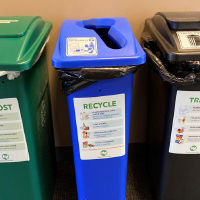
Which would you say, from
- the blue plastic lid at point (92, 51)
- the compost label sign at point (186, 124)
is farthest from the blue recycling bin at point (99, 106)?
the compost label sign at point (186, 124)

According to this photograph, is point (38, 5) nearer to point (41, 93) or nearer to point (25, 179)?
point (41, 93)

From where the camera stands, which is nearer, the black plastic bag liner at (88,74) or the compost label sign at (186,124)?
the black plastic bag liner at (88,74)

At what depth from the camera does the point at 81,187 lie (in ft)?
4.58

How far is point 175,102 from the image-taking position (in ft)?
4.02

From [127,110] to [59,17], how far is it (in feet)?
2.30

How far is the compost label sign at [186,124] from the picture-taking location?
3.97 ft

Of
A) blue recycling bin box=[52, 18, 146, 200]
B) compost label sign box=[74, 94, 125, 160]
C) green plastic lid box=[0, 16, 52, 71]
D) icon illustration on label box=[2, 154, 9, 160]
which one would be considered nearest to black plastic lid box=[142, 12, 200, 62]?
blue recycling bin box=[52, 18, 146, 200]

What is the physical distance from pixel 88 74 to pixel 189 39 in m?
0.46

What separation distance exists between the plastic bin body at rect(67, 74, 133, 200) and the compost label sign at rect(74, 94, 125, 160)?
22 millimetres

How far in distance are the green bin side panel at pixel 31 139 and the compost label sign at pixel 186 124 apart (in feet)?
2.05

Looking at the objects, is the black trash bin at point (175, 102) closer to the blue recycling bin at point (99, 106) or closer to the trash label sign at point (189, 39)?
the trash label sign at point (189, 39)

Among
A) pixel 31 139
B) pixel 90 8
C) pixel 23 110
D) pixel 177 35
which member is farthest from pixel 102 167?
pixel 90 8

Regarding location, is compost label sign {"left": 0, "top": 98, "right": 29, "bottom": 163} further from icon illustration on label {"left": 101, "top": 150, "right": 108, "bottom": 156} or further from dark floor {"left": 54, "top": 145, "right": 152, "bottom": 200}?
dark floor {"left": 54, "top": 145, "right": 152, "bottom": 200}

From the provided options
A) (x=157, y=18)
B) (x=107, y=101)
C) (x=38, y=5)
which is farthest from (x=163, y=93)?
(x=38, y=5)
